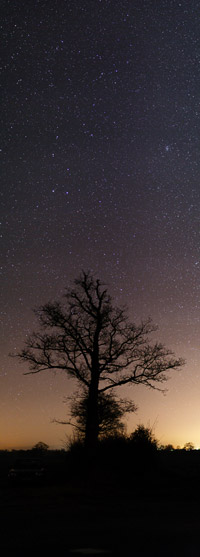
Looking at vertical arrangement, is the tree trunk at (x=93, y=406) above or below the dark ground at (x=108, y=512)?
above

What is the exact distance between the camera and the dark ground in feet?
23.8

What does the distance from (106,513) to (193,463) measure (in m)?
16.0

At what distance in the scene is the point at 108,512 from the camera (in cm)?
1172

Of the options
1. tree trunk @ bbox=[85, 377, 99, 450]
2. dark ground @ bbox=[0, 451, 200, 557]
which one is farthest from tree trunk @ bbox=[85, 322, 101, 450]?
dark ground @ bbox=[0, 451, 200, 557]

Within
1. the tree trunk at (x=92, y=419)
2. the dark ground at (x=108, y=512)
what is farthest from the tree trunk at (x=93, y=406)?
the dark ground at (x=108, y=512)

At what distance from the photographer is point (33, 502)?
1348cm

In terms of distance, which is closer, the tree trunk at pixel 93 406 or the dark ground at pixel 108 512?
the dark ground at pixel 108 512

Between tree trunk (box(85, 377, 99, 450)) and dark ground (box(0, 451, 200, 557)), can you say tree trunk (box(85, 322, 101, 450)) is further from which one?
dark ground (box(0, 451, 200, 557))

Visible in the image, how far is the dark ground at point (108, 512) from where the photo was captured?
7.25m

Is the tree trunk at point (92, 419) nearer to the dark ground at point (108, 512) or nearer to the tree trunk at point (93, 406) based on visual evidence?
the tree trunk at point (93, 406)

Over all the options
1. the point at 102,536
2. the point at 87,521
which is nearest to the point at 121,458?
the point at 87,521

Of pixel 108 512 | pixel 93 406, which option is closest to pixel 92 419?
pixel 93 406

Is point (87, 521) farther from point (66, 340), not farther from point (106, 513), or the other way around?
point (66, 340)

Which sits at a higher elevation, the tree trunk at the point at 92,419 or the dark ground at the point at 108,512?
the tree trunk at the point at 92,419
